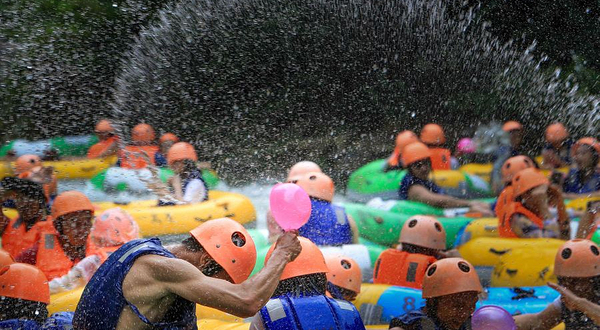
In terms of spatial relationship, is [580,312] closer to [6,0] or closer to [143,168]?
[143,168]

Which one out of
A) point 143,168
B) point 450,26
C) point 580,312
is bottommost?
point 143,168

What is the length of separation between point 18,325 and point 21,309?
198mm

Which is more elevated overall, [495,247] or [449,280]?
[495,247]

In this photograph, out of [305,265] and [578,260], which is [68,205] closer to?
[305,265]

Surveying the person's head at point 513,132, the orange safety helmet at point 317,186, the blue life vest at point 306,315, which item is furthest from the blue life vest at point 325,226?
the person's head at point 513,132

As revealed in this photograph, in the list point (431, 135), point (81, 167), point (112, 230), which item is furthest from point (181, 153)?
point (431, 135)

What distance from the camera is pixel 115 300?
3.01 m

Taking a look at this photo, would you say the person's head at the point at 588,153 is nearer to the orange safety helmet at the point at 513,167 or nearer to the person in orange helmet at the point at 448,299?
the orange safety helmet at the point at 513,167

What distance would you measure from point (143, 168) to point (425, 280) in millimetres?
6213

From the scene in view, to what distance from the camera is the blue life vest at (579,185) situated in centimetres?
895

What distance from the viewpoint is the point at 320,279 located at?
3.97 meters

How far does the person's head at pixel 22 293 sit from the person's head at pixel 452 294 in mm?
2293

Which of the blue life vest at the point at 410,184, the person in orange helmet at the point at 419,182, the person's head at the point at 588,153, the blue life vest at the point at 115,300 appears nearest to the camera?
the blue life vest at the point at 115,300

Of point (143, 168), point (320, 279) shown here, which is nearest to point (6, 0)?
point (143, 168)
